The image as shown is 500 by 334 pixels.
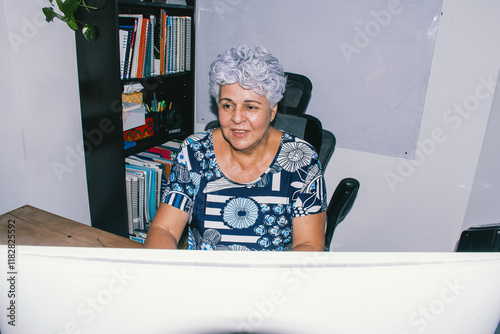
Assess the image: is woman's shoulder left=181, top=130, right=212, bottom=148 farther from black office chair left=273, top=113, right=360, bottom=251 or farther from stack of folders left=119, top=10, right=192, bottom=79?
stack of folders left=119, top=10, right=192, bottom=79

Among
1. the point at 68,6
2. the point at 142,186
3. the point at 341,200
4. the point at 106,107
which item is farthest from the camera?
the point at 142,186

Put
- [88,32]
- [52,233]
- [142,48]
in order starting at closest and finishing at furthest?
[52,233] < [88,32] < [142,48]

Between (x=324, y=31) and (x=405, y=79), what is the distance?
567 millimetres

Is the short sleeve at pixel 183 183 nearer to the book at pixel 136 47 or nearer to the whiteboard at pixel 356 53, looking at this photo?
the book at pixel 136 47

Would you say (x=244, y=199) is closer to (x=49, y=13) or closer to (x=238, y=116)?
(x=238, y=116)

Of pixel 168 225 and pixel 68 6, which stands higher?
pixel 68 6

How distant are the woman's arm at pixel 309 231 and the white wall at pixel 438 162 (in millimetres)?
1134

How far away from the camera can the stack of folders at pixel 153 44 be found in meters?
1.95

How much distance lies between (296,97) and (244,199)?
631 mm

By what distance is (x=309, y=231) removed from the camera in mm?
1278

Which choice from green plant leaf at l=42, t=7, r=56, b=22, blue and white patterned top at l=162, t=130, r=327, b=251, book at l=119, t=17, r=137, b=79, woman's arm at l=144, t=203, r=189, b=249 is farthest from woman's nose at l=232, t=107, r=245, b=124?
green plant leaf at l=42, t=7, r=56, b=22

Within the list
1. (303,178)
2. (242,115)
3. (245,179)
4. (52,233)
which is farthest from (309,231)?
(52,233)

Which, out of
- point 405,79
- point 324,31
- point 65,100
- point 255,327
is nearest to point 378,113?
point 405,79

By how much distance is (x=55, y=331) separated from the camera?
45 cm
